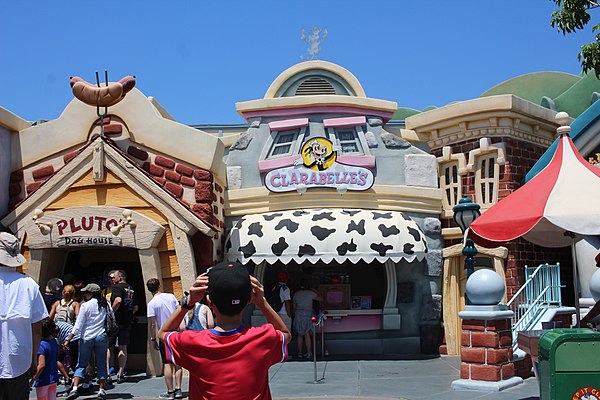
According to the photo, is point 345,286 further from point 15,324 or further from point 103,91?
point 15,324

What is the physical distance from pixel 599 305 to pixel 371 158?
7041 mm

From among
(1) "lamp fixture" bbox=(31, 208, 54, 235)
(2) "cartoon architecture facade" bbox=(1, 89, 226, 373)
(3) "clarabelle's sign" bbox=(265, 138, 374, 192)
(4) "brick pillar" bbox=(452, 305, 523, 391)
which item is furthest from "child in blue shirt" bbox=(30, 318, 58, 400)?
(3) "clarabelle's sign" bbox=(265, 138, 374, 192)

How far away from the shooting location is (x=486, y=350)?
8.88m

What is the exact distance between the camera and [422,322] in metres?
13.0

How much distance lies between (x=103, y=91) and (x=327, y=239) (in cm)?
455

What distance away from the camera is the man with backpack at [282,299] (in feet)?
42.0

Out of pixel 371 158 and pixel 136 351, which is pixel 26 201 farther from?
pixel 371 158

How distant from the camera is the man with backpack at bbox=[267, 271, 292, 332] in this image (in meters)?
12.8

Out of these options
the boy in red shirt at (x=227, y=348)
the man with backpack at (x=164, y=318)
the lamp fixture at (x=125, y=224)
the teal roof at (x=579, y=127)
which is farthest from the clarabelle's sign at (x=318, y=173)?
the boy in red shirt at (x=227, y=348)

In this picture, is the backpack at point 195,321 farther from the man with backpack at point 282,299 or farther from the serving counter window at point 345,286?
the serving counter window at point 345,286

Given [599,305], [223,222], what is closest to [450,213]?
[223,222]

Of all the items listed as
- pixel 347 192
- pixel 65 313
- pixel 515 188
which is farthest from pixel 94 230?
pixel 515 188

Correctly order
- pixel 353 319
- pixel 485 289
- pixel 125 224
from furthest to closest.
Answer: pixel 353 319 < pixel 125 224 < pixel 485 289

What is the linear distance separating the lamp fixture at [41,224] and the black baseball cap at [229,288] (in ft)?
27.2
